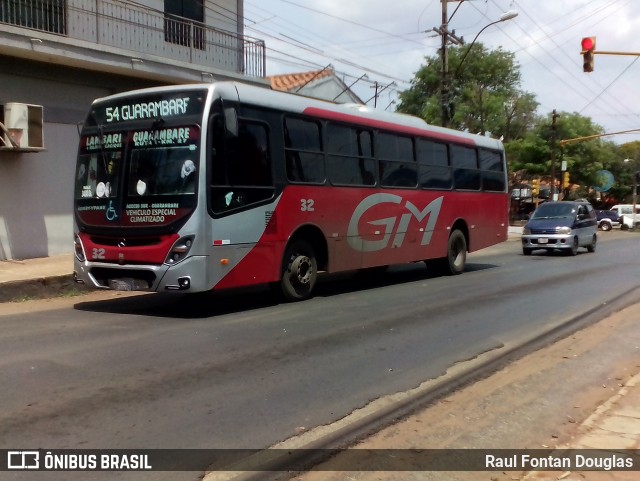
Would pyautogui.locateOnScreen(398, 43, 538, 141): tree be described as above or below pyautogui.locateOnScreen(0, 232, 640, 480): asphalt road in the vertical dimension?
above

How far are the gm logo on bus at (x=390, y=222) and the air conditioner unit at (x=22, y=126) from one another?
7.18m

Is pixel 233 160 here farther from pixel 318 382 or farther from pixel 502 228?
pixel 502 228

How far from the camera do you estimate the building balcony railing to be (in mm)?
15148

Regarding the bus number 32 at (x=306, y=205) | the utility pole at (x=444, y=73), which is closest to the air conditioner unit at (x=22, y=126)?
the bus number 32 at (x=306, y=205)

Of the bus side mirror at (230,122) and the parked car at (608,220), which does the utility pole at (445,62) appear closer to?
the bus side mirror at (230,122)

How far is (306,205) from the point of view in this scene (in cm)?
1143

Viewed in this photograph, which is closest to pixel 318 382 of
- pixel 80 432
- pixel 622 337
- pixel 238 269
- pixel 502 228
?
pixel 80 432

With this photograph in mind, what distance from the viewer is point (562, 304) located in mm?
11969

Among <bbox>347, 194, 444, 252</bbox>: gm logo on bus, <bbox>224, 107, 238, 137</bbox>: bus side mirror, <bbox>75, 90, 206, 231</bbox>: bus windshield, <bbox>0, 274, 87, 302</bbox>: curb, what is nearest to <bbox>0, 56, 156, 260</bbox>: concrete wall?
<bbox>0, 274, 87, 302</bbox>: curb

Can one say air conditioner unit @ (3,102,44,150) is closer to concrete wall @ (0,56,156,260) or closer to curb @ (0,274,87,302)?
concrete wall @ (0,56,156,260)

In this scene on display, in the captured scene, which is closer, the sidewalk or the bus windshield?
the bus windshield

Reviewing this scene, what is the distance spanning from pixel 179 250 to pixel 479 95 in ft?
137

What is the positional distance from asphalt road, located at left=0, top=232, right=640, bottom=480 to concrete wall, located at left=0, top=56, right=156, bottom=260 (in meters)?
4.22

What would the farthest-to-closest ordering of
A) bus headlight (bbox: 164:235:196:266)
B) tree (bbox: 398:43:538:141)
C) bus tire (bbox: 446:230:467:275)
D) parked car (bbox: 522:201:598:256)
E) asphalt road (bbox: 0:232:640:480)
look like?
tree (bbox: 398:43:538:141), parked car (bbox: 522:201:598:256), bus tire (bbox: 446:230:467:275), bus headlight (bbox: 164:235:196:266), asphalt road (bbox: 0:232:640:480)
